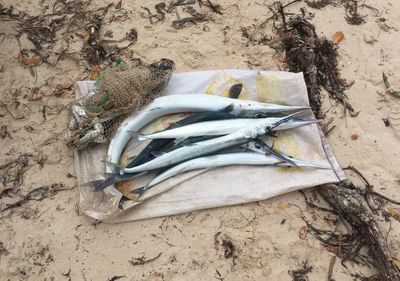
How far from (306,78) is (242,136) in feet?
3.98

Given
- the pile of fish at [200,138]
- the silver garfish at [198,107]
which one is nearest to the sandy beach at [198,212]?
the pile of fish at [200,138]

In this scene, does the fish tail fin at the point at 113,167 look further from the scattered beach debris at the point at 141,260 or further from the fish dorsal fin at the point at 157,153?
the scattered beach debris at the point at 141,260

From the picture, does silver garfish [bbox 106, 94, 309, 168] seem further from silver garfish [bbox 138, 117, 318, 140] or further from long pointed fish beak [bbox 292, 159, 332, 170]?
long pointed fish beak [bbox 292, 159, 332, 170]

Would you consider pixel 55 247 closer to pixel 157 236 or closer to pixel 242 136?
pixel 157 236

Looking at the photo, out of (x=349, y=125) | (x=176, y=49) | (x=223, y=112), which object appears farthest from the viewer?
(x=176, y=49)

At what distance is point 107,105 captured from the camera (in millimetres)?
4043

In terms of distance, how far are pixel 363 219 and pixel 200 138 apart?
1556 mm

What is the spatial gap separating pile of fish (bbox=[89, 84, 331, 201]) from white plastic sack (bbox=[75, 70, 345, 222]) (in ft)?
0.26

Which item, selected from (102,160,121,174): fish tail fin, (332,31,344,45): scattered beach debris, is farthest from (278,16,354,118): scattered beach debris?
(102,160,121,174): fish tail fin

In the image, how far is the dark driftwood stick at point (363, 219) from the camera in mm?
3387

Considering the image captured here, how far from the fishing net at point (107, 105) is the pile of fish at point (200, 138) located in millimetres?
116

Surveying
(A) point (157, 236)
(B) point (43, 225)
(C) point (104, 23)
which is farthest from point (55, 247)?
(C) point (104, 23)

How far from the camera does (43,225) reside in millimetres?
3617

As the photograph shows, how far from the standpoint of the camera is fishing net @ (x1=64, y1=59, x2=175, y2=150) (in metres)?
3.92
